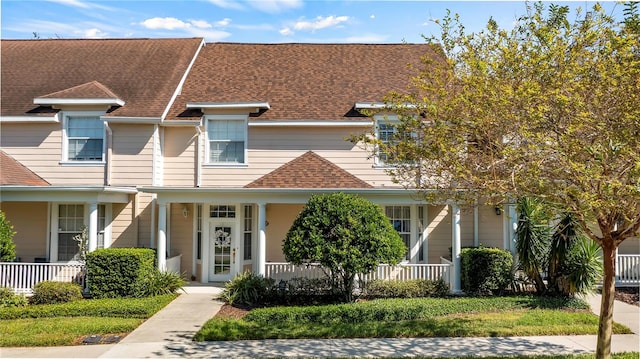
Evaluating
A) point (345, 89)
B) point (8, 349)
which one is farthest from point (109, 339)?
point (345, 89)

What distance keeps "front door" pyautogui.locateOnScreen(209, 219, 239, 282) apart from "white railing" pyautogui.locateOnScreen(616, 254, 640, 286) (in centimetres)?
1184

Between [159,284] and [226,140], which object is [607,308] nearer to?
[159,284]

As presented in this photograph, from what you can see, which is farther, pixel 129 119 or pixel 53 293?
pixel 129 119

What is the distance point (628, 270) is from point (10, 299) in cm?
1746

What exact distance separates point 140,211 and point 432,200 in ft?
36.3

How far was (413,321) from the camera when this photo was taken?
1116 cm

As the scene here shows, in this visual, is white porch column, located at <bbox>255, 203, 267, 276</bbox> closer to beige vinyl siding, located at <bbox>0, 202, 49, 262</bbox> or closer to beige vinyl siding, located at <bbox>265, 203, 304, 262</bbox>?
beige vinyl siding, located at <bbox>265, 203, 304, 262</bbox>

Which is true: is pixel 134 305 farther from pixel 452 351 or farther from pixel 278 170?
pixel 452 351

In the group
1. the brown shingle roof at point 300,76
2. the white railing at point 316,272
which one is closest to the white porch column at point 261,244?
the white railing at point 316,272

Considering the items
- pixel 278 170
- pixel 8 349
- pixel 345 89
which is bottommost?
pixel 8 349

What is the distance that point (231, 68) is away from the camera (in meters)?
19.1

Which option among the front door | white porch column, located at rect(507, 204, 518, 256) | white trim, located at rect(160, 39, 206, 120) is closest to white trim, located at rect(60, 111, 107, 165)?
white trim, located at rect(160, 39, 206, 120)

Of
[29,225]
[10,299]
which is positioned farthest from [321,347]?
[29,225]

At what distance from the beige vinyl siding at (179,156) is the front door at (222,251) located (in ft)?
5.98
